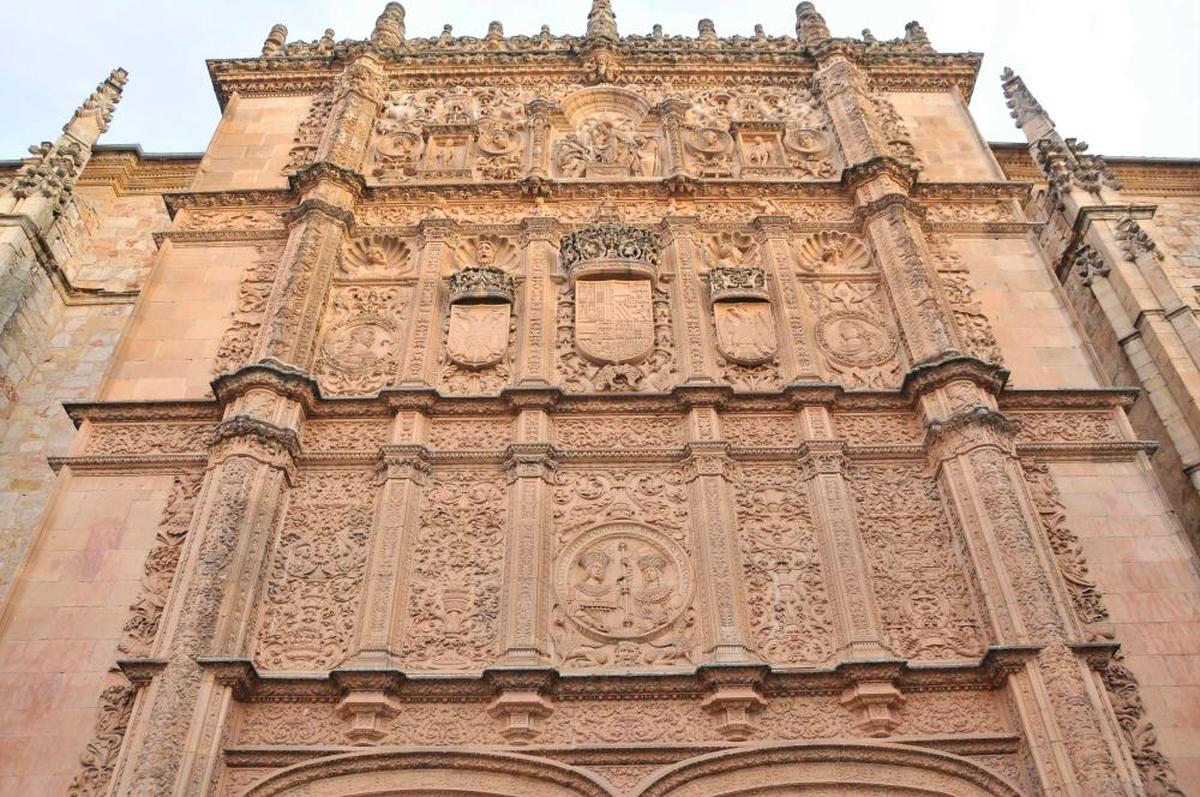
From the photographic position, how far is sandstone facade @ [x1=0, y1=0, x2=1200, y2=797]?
7.70 metres

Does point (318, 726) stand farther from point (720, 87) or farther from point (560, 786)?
point (720, 87)

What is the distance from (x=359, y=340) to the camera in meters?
10.8

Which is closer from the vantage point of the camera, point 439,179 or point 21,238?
point 21,238

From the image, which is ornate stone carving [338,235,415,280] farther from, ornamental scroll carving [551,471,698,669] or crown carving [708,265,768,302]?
ornamental scroll carving [551,471,698,669]

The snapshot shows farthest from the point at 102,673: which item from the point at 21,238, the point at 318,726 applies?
the point at 21,238

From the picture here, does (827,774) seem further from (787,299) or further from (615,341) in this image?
(787,299)

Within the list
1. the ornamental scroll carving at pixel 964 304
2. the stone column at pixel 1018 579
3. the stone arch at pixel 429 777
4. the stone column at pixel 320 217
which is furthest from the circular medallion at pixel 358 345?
the ornamental scroll carving at pixel 964 304

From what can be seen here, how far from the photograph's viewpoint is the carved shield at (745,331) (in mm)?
10508

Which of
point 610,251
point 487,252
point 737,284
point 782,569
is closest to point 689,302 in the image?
point 737,284

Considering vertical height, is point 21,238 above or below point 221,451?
above

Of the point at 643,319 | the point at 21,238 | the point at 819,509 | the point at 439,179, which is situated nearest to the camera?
the point at 819,509

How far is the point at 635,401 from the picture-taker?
1001 cm

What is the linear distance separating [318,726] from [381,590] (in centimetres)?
118

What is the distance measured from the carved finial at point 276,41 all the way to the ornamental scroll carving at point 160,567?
8130 mm
